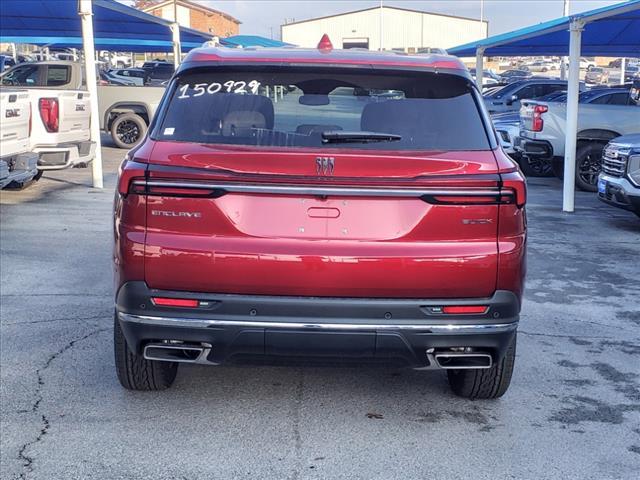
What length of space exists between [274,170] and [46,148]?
8494mm

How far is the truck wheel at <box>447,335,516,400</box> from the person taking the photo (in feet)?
15.1

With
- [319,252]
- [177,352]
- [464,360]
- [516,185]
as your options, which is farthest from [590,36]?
[177,352]

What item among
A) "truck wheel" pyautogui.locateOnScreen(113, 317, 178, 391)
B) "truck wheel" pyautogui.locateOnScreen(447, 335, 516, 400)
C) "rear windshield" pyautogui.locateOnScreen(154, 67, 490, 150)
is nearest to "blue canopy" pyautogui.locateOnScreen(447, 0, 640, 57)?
"rear windshield" pyautogui.locateOnScreen(154, 67, 490, 150)

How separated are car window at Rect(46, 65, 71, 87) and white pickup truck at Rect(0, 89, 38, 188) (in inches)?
202

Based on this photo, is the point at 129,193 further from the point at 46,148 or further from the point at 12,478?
the point at 46,148

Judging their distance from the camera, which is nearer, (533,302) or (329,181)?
(329,181)

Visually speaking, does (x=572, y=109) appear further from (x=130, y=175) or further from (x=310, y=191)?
(x=130, y=175)

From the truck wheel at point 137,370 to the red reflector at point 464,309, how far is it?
164cm

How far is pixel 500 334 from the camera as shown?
399cm

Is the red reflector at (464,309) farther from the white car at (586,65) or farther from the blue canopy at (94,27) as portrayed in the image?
the white car at (586,65)

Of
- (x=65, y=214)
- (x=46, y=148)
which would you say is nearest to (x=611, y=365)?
(x=65, y=214)

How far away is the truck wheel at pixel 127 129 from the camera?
61.1ft

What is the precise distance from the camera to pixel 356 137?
4102mm

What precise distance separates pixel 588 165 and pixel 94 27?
1409 centimetres
